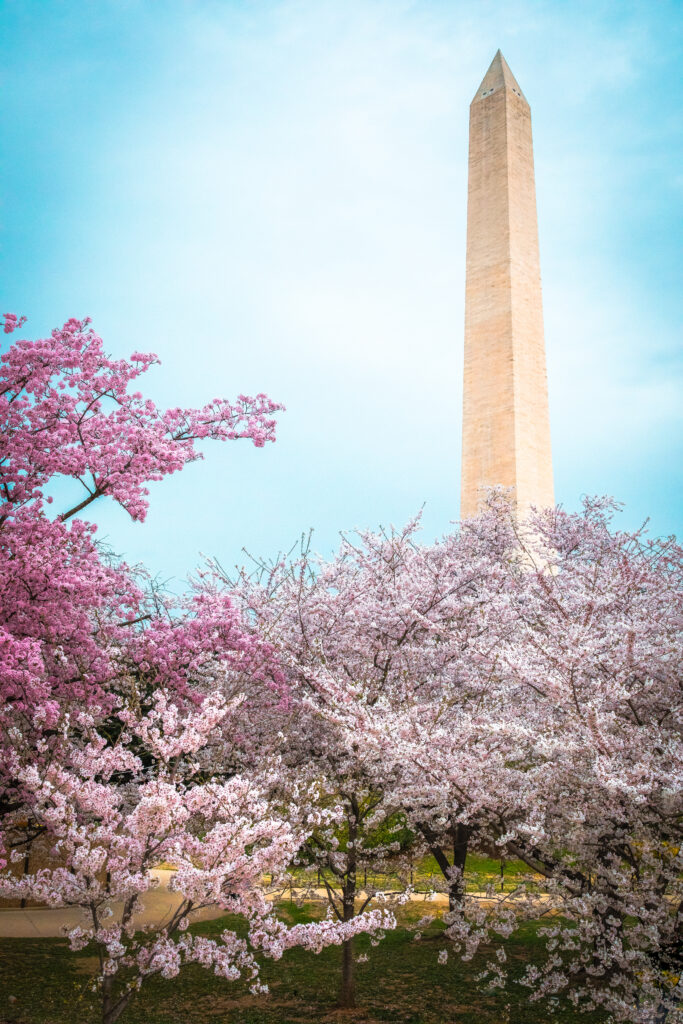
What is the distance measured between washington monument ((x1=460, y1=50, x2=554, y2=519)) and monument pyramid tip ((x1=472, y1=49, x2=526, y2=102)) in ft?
0.49

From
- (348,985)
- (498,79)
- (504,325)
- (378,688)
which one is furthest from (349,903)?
(498,79)

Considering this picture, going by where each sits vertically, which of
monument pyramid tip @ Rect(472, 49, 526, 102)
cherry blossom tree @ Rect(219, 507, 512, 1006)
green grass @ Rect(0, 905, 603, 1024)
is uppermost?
monument pyramid tip @ Rect(472, 49, 526, 102)

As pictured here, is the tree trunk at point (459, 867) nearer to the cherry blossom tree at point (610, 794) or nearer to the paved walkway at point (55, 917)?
the cherry blossom tree at point (610, 794)

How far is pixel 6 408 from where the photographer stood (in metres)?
6.95

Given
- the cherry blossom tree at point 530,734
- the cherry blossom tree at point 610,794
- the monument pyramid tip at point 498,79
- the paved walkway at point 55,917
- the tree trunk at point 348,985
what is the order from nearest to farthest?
1. the cherry blossom tree at point 610,794
2. the cherry blossom tree at point 530,734
3. the tree trunk at point 348,985
4. the paved walkway at point 55,917
5. the monument pyramid tip at point 498,79

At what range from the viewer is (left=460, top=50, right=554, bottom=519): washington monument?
22891 millimetres

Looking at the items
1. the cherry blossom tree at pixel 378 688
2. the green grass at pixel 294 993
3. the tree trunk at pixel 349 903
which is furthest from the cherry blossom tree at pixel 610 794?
the green grass at pixel 294 993

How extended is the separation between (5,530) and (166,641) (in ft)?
5.65

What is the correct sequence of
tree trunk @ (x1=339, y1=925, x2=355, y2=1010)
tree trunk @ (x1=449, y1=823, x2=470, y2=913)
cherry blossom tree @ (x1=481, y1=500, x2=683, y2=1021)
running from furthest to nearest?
tree trunk @ (x1=339, y1=925, x2=355, y2=1010)
tree trunk @ (x1=449, y1=823, x2=470, y2=913)
cherry blossom tree @ (x1=481, y1=500, x2=683, y2=1021)

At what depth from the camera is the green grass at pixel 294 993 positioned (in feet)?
23.9

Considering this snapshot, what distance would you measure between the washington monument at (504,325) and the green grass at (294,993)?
14.4 m

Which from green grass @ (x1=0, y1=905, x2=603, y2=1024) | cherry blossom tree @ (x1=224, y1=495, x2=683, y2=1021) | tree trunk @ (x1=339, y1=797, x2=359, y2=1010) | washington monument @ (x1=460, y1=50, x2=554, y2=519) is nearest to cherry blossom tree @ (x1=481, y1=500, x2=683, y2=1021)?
cherry blossom tree @ (x1=224, y1=495, x2=683, y2=1021)

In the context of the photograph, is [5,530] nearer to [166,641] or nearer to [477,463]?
[166,641]

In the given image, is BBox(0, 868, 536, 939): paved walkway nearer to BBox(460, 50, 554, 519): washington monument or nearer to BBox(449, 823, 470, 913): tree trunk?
BBox(449, 823, 470, 913): tree trunk
